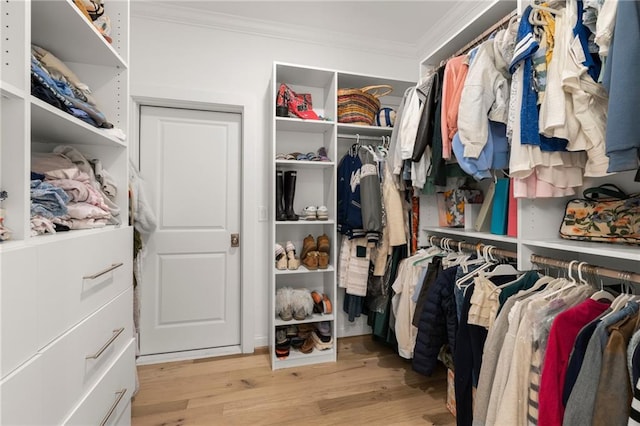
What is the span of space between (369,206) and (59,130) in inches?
64.7

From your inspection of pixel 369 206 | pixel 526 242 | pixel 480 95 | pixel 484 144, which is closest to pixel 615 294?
pixel 526 242

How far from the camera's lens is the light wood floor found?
1585mm

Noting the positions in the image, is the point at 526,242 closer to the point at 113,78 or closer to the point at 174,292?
the point at 113,78

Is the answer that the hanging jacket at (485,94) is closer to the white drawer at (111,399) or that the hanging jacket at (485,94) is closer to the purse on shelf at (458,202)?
the purse on shelf at (458,202)

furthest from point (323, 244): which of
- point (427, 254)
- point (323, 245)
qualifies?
point (427, 254)

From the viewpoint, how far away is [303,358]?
2.12 metres

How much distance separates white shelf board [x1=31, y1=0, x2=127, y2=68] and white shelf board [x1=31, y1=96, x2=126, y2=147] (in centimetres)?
Answer: 35

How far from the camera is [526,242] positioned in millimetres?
1278

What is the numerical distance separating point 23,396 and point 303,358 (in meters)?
1.66

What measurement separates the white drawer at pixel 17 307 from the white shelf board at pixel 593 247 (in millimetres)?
1669

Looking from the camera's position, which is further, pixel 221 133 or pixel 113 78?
pixel 221 133

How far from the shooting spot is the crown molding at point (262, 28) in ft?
6.95

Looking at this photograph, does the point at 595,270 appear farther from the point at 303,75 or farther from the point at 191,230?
the point at 191,230

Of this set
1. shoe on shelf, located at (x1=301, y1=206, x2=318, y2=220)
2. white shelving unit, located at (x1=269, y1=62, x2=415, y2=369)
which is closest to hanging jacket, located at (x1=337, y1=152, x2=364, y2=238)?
white shelving unit, located at (x1=269, y1=62, x2=415, y2=369)
